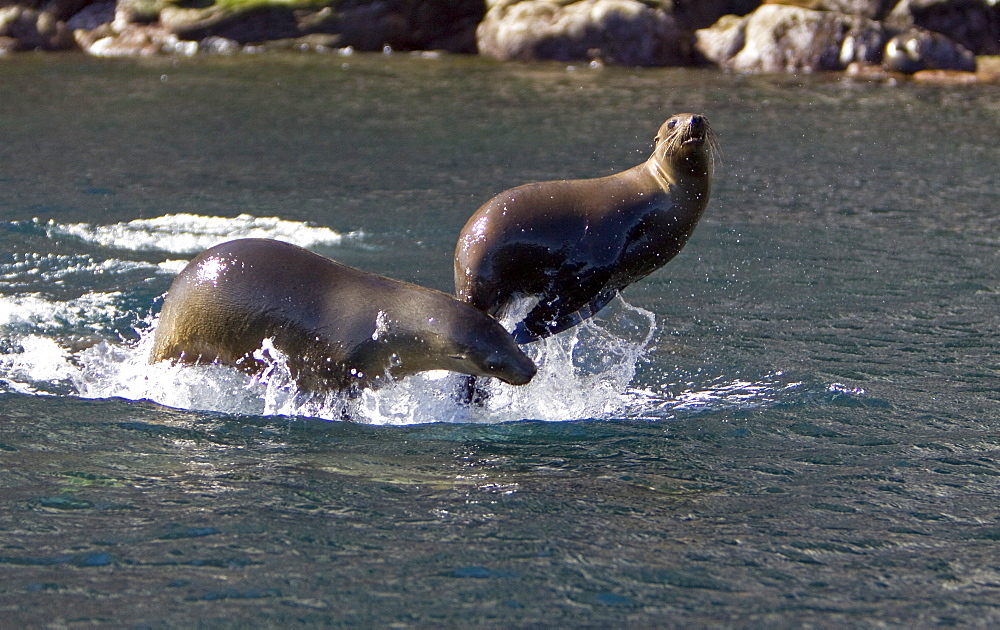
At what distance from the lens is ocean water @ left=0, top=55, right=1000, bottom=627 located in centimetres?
499

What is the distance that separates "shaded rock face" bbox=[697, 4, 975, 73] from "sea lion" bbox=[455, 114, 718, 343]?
17.3 metres

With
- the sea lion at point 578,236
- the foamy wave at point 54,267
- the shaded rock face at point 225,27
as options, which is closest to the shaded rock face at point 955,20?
the shaded rock face at point 225,27

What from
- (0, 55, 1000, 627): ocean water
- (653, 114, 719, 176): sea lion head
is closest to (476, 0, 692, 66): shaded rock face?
(0, 55, 1000, 627): ocean water

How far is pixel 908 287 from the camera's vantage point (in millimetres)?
10047

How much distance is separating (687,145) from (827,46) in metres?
17.9

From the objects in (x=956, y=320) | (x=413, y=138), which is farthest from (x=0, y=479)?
(x=413, y=138)

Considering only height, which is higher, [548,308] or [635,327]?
[548,308]

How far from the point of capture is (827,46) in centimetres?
2402

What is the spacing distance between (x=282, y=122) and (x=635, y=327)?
35.0 ft

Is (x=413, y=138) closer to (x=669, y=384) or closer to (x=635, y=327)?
(x=635, y=327)

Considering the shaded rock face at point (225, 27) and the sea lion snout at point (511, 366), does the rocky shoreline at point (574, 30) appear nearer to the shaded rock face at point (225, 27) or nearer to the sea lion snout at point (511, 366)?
the shaded rock face at point (225, 27)

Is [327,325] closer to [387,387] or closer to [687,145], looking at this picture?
[387,387]

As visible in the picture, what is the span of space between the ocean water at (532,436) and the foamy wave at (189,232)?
47 mm

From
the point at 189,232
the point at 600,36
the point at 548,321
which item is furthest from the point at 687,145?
the point at 600,36
